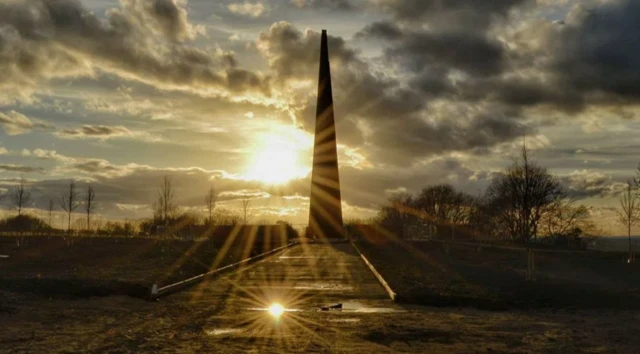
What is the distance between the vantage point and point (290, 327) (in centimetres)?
1283

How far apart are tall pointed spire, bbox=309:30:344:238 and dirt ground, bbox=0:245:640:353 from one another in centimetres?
5133

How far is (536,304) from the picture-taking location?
659 inches

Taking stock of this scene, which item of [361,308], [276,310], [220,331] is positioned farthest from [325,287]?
[220,331]

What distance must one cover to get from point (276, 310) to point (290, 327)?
8.85 feet

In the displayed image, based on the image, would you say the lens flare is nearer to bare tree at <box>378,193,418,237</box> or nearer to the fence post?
the fence post

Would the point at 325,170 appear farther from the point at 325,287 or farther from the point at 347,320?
the point at 347,320

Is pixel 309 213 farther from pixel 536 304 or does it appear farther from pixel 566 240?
pixel 536 304

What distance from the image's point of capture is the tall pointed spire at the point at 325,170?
230ft

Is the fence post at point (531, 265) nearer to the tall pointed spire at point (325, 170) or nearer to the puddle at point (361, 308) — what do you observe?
the puddle at point (361, 308)

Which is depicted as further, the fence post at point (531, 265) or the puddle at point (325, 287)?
the fence post at point (531, 265)

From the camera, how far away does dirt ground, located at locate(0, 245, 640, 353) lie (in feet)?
35.0

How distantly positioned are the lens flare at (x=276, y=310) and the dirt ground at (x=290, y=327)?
0.78 feet

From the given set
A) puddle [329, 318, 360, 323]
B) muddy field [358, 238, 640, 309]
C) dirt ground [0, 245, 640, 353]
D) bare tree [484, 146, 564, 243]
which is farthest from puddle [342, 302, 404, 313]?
bare tree [484, 146, 564, 243]

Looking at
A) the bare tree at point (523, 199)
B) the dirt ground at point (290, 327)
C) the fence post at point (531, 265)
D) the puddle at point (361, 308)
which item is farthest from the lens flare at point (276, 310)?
the bare tree at point (523, 199)
